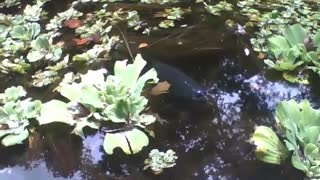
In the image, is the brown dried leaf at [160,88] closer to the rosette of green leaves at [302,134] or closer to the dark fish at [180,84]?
the dark fish at [180,84]

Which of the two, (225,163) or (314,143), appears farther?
(225,163)

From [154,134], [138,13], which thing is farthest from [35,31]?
[154,134]

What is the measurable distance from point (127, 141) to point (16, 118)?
0.40 meters

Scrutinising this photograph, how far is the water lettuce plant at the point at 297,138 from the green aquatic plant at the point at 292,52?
1.26 feet

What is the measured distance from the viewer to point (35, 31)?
8.11 feet

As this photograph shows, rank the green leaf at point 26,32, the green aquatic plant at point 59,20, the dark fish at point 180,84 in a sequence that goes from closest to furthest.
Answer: the dark fish at point 180,84
the green leaf at point 26,32
the green aquatic plant at point 59,20

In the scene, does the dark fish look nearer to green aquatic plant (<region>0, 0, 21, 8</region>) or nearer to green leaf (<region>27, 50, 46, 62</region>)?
green leaf (<region>27, 50, 46, 62</region>)

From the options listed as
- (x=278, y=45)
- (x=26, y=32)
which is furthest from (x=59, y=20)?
(x=278, y=45)

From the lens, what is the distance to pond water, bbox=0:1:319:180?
Result: 68.7 inches

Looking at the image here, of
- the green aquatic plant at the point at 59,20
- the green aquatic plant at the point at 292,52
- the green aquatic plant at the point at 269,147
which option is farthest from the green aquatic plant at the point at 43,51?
the green aquatic plant at the point at 269,147

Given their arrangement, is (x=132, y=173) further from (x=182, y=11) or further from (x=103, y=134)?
(x=182, y=11)

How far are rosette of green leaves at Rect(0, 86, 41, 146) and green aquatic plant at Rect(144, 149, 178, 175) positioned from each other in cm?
43

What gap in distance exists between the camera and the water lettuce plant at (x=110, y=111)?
1.81 meters

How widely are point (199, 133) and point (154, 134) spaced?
0.16 m
